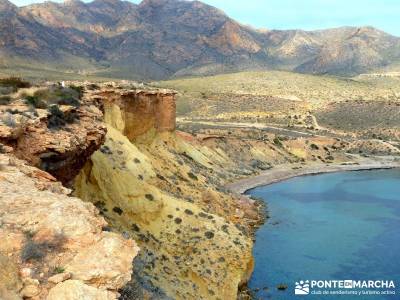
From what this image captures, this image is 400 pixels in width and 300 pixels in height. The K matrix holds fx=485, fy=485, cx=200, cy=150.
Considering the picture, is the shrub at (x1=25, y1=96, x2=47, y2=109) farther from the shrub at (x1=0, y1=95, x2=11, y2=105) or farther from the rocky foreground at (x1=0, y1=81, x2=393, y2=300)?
the shrub at (x1=0, y1=95, x2=11, y2=105)

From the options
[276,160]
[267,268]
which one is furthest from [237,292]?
[276,160]

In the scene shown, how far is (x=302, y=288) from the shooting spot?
3022cm

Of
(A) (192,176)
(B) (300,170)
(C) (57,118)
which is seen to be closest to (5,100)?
(C) (57,118)

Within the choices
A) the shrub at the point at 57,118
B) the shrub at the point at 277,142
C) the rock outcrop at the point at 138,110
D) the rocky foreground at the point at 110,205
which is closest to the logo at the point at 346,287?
the rocky foreground at the point at 110,205

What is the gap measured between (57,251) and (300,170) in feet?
237

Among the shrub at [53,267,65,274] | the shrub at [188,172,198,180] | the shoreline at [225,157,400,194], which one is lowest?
the shoreline at [225,157,400,194]

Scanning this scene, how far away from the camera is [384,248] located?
3872 cm

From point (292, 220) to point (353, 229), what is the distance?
6028 millimetres

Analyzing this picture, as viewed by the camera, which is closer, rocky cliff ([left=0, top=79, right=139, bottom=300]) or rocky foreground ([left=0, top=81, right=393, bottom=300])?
rocky cliff ([left=0, top=79, right=139, bottom=300])

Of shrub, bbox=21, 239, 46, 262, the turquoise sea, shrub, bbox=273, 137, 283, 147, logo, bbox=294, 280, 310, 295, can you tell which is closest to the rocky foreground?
shrub, bbox=21, 239, 46, 262

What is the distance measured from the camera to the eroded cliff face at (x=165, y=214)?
26.4 metres

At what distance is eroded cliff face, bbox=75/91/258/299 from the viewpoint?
86.7 feet

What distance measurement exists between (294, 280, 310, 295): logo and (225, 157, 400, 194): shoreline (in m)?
29.1

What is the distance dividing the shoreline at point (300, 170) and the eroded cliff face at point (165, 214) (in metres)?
17.9
